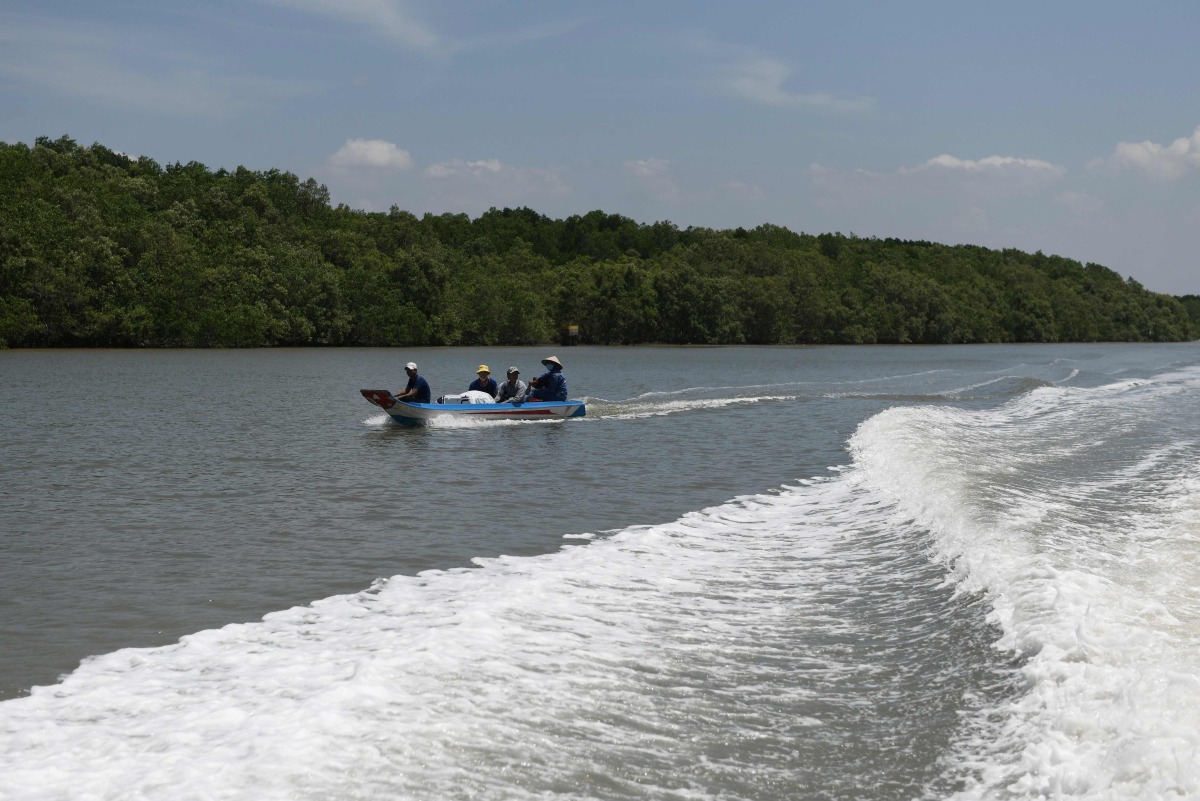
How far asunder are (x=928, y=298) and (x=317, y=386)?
10888 cm

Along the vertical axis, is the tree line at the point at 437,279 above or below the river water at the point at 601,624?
above

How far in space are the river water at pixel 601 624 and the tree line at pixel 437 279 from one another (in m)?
64.8

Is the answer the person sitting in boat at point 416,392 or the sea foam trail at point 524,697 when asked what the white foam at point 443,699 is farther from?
the person sitting in boat at point 416,392

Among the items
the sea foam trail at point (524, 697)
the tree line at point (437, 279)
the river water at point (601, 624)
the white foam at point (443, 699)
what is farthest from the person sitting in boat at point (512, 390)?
the tree line at point (437, 279)

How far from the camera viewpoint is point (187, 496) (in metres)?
14.6

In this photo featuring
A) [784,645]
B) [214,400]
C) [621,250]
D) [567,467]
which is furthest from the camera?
[621,250]

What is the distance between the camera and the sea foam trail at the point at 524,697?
17.4ft

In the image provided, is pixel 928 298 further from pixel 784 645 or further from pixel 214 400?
pixel 784 645

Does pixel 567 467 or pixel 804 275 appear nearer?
pixel 567 467

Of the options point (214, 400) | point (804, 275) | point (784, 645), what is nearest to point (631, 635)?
point (784, 645)

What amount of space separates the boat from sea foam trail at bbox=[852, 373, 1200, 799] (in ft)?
27.9

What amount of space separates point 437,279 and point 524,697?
319 ft

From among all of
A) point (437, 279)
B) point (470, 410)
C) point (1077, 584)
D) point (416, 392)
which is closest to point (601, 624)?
point (1077, 584)

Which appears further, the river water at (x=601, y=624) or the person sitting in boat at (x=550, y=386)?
the person sitting in boat at (x=550, y=386)
